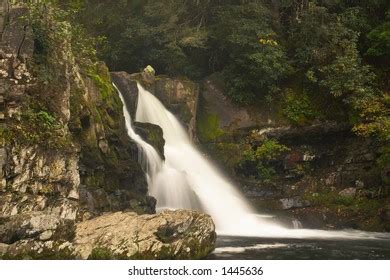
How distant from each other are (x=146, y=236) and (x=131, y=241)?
0.39 meters

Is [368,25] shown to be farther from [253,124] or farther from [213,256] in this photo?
[213,256]

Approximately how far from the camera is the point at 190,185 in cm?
1750

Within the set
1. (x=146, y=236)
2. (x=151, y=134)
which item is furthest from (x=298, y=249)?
(x=151, y=134)

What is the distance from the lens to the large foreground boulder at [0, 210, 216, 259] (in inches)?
353

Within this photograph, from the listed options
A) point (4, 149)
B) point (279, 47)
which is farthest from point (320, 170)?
point (4, 149)

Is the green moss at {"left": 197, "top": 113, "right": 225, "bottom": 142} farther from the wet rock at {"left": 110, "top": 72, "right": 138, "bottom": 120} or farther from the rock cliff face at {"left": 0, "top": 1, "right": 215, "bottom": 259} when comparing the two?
the rock cliff face at {"left": 0, "top": 1, "right": 215, "bottom": 259}

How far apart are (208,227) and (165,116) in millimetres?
10914

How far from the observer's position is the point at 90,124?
1380cm

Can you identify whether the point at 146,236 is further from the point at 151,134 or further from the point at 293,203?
the point at 293,203

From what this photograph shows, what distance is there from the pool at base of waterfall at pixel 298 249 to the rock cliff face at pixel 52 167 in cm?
89

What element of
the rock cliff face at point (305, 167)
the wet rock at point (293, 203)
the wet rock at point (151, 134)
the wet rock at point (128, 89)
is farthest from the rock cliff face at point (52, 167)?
the rock cliff face at point (305, 167)

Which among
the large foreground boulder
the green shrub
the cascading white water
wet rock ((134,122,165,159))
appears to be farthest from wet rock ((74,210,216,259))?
the green shrub

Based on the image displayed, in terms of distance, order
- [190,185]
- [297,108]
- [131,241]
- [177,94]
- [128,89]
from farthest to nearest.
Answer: [177,94] → [297,108] → [128,89] → [190,185] → [131,241]

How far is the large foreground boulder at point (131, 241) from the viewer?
898 centimetres
